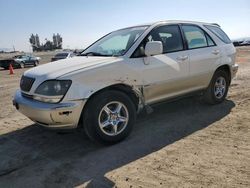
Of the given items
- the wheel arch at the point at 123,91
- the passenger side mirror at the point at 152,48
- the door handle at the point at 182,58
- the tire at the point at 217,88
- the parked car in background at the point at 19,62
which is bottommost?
the parked car in background at the point at 19,62

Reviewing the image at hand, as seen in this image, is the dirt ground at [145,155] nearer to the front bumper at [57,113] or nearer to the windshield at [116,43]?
the front bumper at [57,113]

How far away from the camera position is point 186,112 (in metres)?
6.28

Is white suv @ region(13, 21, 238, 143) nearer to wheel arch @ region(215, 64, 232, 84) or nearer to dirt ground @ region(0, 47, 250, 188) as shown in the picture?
wheel arch @ region(215, 64, 232, 84)

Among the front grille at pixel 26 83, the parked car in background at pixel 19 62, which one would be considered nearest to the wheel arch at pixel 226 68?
the front grille at pixel 26 83

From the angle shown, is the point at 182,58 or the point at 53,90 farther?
the point at 182,58

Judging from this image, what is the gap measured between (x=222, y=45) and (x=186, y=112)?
5.48ft

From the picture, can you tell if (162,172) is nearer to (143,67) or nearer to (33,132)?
(143,67)

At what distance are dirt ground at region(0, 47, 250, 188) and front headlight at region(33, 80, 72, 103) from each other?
84 centimetres

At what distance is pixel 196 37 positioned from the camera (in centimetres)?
614

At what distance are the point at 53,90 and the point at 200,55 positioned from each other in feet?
10.1

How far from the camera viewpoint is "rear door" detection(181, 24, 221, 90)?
5.86m

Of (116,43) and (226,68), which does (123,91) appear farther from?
(226,68)

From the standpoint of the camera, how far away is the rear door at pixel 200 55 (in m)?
5.86

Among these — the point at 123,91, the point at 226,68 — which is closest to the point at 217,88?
the point at 226,68
